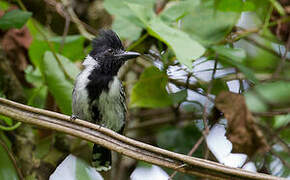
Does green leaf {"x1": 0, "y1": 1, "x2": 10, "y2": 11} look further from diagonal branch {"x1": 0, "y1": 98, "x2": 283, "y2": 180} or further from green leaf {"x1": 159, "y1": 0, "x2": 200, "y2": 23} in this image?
diagonal branch {"x1": 0, "y1": 98, "x2": 283, "y2": 180}

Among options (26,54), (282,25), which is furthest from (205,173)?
(26,54)

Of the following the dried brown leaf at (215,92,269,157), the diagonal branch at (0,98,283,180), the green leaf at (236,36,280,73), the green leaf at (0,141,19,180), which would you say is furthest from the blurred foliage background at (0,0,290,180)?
the diagonal branch at (0,98,283,180)

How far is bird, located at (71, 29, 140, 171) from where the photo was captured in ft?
8.52

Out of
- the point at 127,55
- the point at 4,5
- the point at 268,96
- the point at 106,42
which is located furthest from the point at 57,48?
the point at 268,96

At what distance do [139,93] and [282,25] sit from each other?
97 cm

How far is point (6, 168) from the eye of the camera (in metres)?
2.34

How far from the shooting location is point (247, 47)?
364 centimetres

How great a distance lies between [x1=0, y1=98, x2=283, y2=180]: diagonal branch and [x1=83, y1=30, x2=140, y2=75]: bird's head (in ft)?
3.71

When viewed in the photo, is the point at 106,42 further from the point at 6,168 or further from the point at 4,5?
the point at 6,168

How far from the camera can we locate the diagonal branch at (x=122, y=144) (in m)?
1.50

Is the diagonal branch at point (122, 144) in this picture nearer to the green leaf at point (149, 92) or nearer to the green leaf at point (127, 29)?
the green leaf at point (127, 29)

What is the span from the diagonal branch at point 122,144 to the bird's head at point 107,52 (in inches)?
44.5

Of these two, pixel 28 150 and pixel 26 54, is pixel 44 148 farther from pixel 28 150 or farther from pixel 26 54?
pixel 26 54

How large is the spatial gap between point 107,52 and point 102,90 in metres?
0.33
